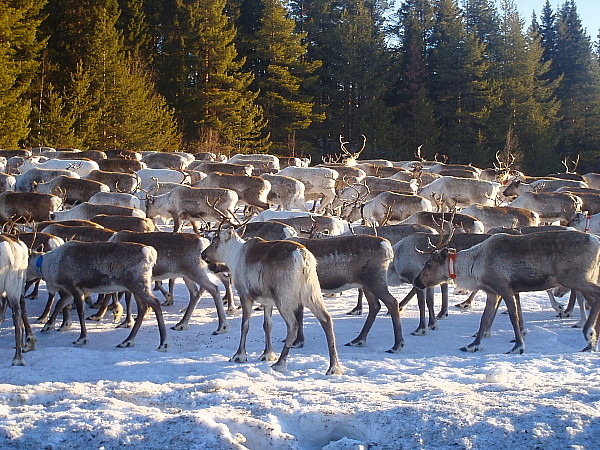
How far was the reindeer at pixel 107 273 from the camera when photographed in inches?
313

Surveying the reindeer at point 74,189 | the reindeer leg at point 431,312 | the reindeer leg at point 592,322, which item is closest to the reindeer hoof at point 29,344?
the reindeer leg at point 431,312

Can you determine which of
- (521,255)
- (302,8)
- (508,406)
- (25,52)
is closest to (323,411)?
(508,406)

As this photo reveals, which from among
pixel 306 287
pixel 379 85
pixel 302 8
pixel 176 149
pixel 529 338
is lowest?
pixel 529 338

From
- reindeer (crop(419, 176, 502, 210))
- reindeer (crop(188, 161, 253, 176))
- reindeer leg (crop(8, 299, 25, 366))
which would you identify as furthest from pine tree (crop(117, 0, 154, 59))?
reindeer leg (crop(8, 299, 25, 366))

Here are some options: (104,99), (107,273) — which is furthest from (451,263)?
(104,99)

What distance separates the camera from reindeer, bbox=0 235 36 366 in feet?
23.7

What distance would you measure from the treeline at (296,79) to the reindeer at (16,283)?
19555 millimetres

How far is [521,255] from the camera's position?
7.98 metres

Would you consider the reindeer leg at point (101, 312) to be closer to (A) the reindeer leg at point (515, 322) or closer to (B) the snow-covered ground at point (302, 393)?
(B) the snow-covered ground at point (302, 393)

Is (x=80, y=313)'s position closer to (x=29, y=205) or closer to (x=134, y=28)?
(x=29, y=205)

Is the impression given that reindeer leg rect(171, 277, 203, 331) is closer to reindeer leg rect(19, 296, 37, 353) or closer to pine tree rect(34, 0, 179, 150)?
reindeer leg rect(19, 296, 37, 353)

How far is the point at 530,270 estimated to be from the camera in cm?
795

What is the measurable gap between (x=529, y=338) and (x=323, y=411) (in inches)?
157

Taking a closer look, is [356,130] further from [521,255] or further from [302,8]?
[521,255]
